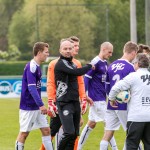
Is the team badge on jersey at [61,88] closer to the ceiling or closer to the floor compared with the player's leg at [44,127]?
closer to the ceiling

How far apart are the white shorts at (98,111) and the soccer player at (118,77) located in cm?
132

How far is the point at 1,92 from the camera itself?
31969mm

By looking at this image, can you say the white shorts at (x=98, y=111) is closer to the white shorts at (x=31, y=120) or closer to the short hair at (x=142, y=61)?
the white shorts at (x=31, y=120)

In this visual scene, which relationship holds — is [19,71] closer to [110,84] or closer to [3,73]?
[3,73]

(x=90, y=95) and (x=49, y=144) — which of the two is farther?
(x=90, y=95)

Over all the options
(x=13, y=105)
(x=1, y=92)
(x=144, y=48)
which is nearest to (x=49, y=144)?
(x=144, y=48)

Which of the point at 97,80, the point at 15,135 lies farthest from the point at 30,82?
the point at 15,135

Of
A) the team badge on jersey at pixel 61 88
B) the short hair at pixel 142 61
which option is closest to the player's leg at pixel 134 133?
the short hair at pixel 142 61

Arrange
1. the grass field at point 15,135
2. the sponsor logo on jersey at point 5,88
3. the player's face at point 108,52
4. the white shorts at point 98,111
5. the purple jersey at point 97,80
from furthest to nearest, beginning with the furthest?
1. the sponsor logo on jersey at point 5,88
2. the grass field at point 15,135
3. the white shorts at point 98,111
4. the purple jersey at point 97,80
5. the player's face at point 108,52

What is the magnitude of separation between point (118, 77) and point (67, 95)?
3.72ft

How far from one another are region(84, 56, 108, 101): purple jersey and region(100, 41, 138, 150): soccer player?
111 cm

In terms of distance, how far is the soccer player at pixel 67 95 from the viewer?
35.7 feet

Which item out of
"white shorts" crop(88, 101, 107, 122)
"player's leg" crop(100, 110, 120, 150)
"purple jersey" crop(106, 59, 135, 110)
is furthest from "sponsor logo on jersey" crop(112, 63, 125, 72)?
"white shorts" crop(88, 101, 107, 122)

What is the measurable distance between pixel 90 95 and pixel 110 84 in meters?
1.57
